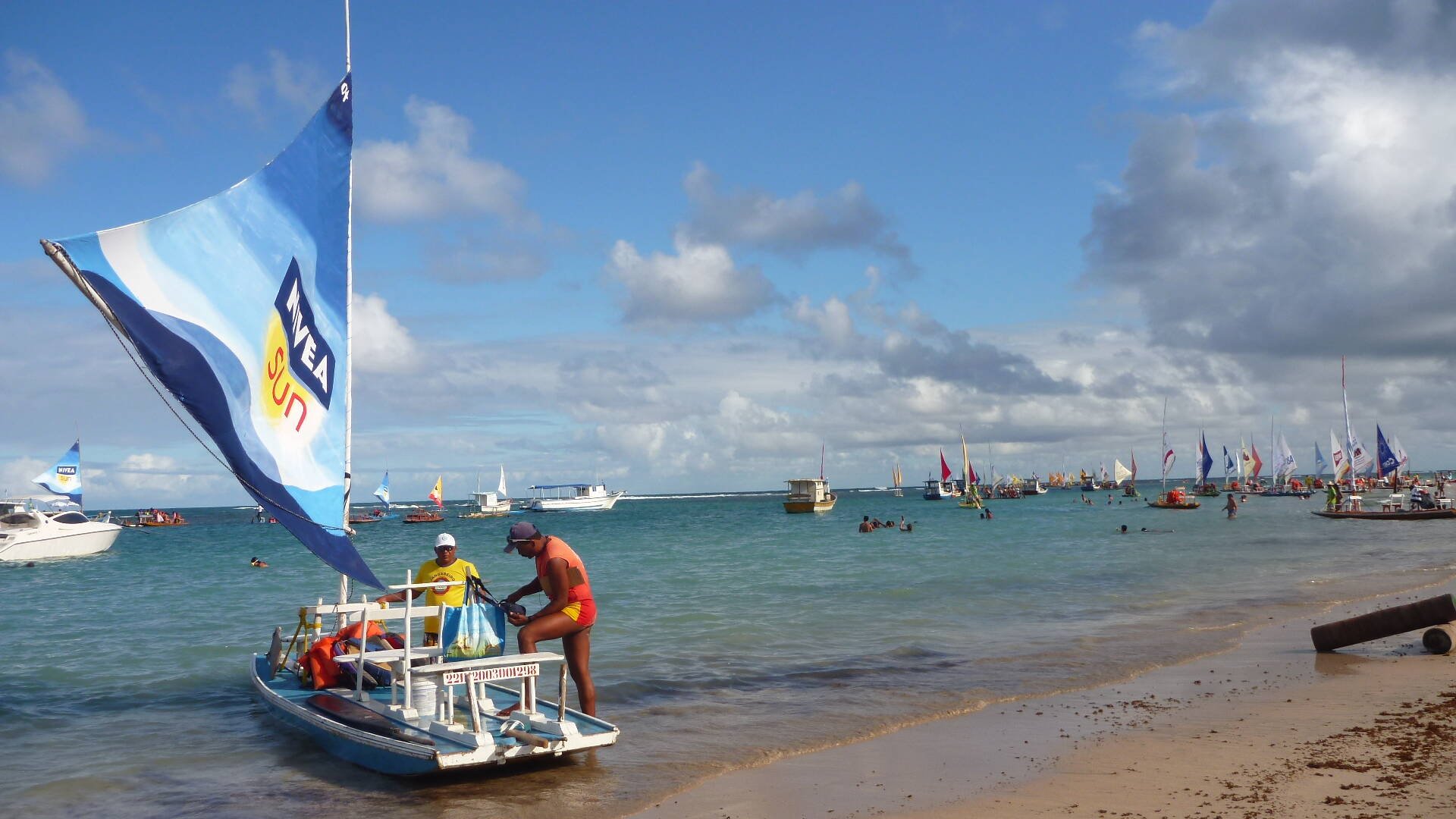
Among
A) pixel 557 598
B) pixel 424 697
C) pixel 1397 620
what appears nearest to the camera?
pixel 557 598

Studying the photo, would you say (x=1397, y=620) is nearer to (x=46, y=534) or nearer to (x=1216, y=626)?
(x=1216, y=626)

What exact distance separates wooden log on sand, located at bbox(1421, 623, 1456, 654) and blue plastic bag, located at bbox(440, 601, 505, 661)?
12208 millimetres

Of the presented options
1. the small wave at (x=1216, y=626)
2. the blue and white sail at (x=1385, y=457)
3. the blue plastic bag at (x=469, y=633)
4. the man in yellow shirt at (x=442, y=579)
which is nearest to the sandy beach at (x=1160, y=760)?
the blue plastic bag at (x=469, y=633)

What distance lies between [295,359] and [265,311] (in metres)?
0.50

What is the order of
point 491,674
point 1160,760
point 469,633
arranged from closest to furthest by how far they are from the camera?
point 491,674
point 469,633
point 1160,760

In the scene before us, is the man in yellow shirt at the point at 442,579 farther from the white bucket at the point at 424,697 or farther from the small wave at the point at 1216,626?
the small wave at the point at 1216,626

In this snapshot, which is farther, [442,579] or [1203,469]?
[1203,469]

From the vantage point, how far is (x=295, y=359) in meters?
8.20

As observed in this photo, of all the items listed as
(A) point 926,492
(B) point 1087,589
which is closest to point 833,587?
(B) point 1087,589

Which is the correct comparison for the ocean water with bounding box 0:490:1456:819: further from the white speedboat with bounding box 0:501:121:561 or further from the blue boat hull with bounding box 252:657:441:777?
the white speedboat with bounding box 0:501:121:561

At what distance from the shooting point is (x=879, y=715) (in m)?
11.3

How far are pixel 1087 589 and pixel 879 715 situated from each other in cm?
1540

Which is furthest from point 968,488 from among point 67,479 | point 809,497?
point 67,479

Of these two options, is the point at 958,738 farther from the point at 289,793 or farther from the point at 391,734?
the point at 289,793
